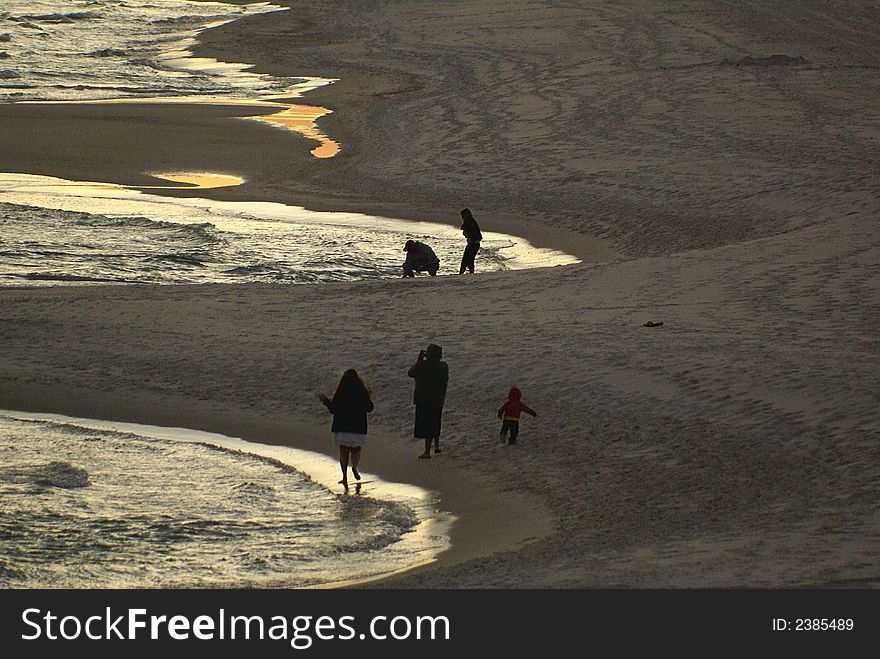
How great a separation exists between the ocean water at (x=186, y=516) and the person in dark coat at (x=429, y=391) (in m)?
0.68

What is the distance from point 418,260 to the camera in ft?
64.9

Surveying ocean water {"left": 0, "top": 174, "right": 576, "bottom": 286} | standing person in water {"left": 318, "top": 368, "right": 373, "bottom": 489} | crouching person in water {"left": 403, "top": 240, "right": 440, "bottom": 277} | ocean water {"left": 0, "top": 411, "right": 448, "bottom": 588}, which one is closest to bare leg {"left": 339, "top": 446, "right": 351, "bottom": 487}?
standing person in water {"left": 318, "top": 368, "right": 373, "bottom": 489}

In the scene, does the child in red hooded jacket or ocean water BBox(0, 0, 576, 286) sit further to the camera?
ocean water BBox(0, 0, 576, 286)

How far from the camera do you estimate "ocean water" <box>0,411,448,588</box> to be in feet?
32.7

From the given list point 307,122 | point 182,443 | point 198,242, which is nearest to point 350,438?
point 182,443

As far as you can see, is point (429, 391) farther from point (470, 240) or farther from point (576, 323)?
point (470, 240)

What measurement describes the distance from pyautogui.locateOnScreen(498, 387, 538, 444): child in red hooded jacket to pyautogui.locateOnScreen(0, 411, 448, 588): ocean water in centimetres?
119

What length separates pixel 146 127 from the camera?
113 ft

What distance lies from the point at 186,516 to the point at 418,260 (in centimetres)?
905

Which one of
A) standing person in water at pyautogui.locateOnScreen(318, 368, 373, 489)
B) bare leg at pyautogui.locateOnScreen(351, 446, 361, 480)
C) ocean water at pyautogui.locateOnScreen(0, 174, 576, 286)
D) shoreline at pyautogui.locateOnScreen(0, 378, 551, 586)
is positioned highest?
standing person in water at pyautogui.locateOnScreen(318, 368, 373, 489)

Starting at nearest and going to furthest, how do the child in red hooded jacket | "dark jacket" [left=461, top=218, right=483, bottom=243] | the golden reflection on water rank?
the child in red hooded jacket < "dark jacket" [left=461, top=218, right=483, bottom=243] < the golden reflection on water

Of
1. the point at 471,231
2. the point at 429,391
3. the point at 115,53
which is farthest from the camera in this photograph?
the point at 115,53

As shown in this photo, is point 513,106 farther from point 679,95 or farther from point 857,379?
point 857,379

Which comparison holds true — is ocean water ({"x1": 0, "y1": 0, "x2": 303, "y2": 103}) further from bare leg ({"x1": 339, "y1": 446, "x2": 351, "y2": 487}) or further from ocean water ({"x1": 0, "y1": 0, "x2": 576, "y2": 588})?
bare leg ({"x1": 339, "y1": 446, "x2": 351, "y2": 487})
